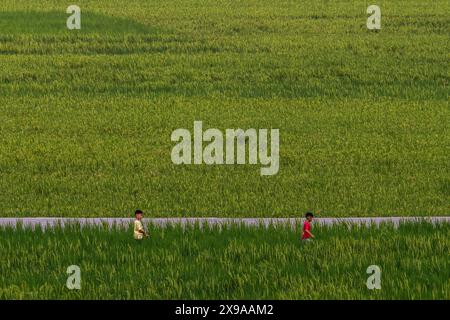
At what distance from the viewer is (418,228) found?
1742 centimetres

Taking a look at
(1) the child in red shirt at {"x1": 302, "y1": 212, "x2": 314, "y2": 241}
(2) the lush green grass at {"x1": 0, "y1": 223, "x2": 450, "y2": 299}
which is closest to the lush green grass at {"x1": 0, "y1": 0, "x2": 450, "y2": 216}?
(2) the lush green grass at {"x1": 0, "y1": 223, "x2": 450, "y2": 299}

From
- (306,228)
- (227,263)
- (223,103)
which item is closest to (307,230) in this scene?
(306,228)

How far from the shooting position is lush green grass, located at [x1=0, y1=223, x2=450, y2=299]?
14219 mm

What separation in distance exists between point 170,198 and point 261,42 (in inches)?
809

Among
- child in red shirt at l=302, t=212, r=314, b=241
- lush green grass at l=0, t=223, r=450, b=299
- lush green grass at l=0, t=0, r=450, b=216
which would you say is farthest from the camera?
lush green grass at l=0, t=0, r=450, b=216

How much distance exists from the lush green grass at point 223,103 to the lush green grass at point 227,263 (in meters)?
3.14

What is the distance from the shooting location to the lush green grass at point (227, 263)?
560 inches

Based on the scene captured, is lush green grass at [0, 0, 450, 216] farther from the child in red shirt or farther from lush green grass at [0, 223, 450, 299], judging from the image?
the child in red shirt

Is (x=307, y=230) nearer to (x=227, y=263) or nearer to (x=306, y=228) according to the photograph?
(x=306, y=228)

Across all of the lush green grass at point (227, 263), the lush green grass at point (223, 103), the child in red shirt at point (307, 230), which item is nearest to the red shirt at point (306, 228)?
the child in red shirt at point (307, 230)

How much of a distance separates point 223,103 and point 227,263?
55.4 ft

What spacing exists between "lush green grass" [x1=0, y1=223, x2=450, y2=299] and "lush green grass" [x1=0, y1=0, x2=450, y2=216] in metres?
3.14

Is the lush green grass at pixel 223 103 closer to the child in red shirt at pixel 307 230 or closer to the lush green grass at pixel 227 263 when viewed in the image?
the lush green grass at pixel 227 263

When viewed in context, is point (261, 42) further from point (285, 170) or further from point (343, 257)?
point (343, 257)
